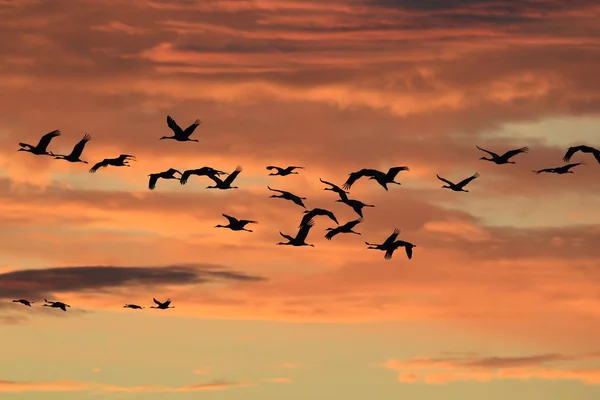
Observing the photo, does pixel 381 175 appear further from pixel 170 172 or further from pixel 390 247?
pixel 170 172

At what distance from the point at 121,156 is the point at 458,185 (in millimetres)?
27156

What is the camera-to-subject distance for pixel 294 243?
575 ft

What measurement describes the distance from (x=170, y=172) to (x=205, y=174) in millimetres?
3722

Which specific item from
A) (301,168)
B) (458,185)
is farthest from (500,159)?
(301,168)

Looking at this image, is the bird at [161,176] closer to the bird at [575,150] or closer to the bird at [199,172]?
the bird at [199,172]

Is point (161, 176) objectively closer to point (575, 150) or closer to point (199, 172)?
point (199, 172)

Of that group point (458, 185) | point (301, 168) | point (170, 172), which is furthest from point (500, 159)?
point (170, 172)

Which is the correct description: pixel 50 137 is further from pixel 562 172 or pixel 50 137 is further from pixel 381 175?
pixel 562 172

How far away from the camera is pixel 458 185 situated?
6772 inches

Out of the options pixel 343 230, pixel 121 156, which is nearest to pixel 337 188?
pixel 343 230

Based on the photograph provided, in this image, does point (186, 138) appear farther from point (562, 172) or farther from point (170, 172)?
point (562, 172)

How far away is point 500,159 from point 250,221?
20.4 meters

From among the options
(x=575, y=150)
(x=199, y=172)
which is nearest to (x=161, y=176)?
(x=199, y=172)

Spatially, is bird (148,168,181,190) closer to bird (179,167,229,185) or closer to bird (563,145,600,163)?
bird (179,167,229,185)
